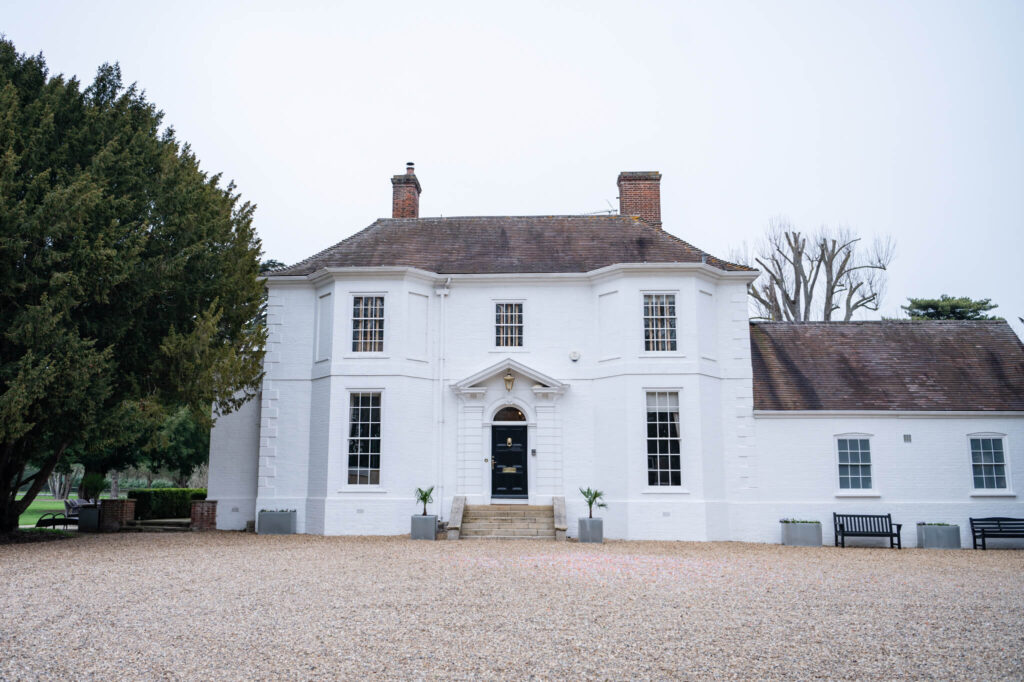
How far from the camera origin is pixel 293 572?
41.7 ft

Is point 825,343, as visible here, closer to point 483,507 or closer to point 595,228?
point 595,228

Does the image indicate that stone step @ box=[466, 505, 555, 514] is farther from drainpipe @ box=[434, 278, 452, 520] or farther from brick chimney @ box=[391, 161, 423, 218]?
brick chimney @ box=[391, 161, 423, 218]

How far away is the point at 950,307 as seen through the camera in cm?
3189

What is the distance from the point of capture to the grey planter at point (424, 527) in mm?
18859

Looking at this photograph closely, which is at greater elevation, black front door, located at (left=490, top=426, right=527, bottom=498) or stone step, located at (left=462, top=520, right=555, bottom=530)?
black front door, located at (left=490, top=426, right=527, bottom=498)

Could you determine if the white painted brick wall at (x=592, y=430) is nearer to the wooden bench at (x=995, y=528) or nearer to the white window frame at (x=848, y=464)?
the white window frame at (x=848, y=464)

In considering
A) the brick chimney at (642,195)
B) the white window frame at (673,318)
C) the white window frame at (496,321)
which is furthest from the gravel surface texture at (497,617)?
the brick chimney at (642,195)

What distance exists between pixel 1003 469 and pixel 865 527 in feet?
14.2

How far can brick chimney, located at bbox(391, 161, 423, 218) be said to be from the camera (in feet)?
81.5

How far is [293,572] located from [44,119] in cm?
1111

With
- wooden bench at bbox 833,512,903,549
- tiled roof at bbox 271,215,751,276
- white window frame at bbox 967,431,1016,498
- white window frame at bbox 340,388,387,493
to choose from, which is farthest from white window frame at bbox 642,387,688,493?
white window frame at bbox 967,431,1016,498

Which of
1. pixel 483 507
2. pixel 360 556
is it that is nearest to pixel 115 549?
pixel 360 556

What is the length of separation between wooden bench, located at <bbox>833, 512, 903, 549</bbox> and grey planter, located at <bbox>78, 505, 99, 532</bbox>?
19.6 m

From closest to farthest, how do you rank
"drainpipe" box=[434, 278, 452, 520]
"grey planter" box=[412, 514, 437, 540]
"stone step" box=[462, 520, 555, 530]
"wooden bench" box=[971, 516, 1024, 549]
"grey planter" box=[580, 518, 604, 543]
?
"grey planter" box=[580, 518, 604, 543], "grey planter" box=[412, 514, 437, 540], "wooden bench" box=[971, 516, 1024, 549], "stone step" box=[462, 520, 555, 530], "drainpipe" box=[434, 278, 452, 520]
